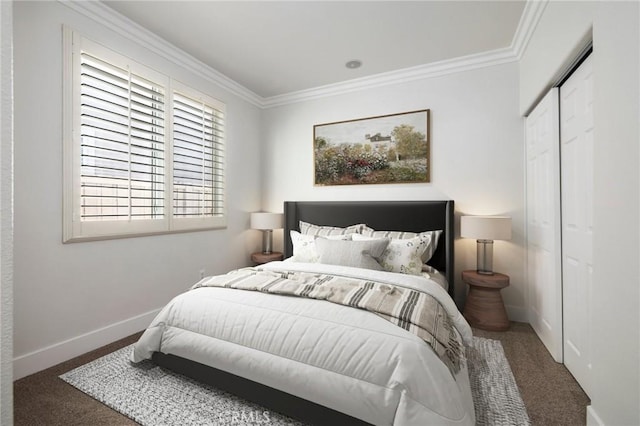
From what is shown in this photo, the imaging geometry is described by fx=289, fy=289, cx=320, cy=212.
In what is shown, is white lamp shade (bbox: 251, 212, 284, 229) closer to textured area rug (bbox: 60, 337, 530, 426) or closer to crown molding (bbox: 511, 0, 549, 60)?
textured area rug (bbox: 60, 337, 530, 426)

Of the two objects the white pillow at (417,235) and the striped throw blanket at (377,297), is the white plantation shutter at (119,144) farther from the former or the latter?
the white pillow at (417,235)

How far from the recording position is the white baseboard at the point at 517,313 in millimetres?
2887

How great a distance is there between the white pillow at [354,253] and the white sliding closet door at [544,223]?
126 centimetres

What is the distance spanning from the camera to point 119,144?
242 centimetres

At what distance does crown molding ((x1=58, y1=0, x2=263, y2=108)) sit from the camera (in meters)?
2.23

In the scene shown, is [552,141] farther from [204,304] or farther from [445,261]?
[204,304]

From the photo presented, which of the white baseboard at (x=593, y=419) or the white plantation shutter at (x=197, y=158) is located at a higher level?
the white plantation shutter at (x=197, y=158)

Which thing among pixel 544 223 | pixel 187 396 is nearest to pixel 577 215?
pixel 544 223

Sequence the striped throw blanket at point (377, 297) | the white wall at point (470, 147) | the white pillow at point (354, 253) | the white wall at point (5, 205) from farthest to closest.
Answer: the white wall at point (470, 147) → the white pillow at point (354, 253) → the striped throw blanket at point (377, 297) → the white wall at point (5, 205)

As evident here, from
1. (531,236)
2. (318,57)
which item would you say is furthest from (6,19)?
(531,236)

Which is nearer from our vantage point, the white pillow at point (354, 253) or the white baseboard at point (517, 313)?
the white pillow at point (354, 253)

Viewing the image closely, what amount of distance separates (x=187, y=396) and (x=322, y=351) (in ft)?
3.07

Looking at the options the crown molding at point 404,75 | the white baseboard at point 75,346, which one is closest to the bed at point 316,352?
the white baseboard at point 75,346

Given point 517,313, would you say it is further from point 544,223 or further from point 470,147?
point 470,147
